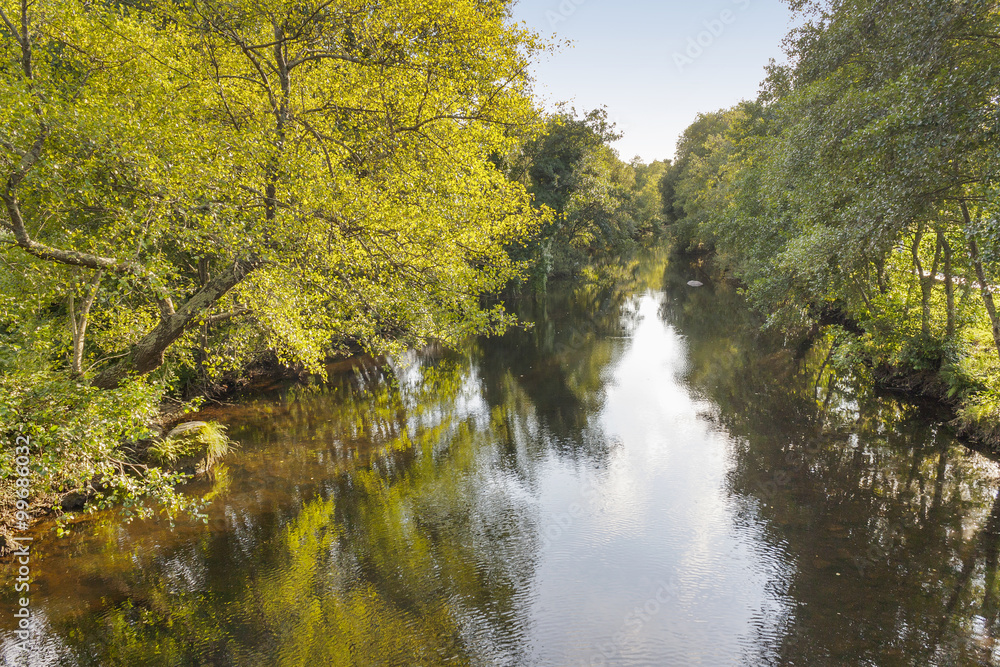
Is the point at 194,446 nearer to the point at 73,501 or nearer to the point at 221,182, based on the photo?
the point at 73,501

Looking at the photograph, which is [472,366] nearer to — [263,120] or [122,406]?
[263,120]

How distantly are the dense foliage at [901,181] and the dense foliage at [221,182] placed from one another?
7.81 m

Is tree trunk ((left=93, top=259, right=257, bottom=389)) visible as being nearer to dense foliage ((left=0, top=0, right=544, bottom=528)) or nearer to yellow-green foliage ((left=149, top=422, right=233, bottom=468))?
dense foliage ((left=0, top=0, right=544, bottom=528))

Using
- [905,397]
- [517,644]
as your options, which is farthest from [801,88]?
[517,644]

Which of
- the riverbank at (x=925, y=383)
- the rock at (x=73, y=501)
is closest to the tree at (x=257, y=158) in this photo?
the rock at (x=73, y=501)

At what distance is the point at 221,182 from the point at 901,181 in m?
13.0

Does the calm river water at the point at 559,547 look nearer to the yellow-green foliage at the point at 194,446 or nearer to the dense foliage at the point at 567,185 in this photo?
the yellow-green foliage at the point at 194,446

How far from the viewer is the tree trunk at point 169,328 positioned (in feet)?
27.1

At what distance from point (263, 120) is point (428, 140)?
3514 millimetres

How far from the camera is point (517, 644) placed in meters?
7.70

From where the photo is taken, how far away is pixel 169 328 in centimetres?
834

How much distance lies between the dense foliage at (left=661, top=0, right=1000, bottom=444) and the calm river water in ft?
7.83

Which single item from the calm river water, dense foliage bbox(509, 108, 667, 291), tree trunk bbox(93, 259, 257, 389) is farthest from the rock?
dense foliage bbox(509, 108, 667, 291)

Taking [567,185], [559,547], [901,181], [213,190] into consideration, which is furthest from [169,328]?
[567,185]
